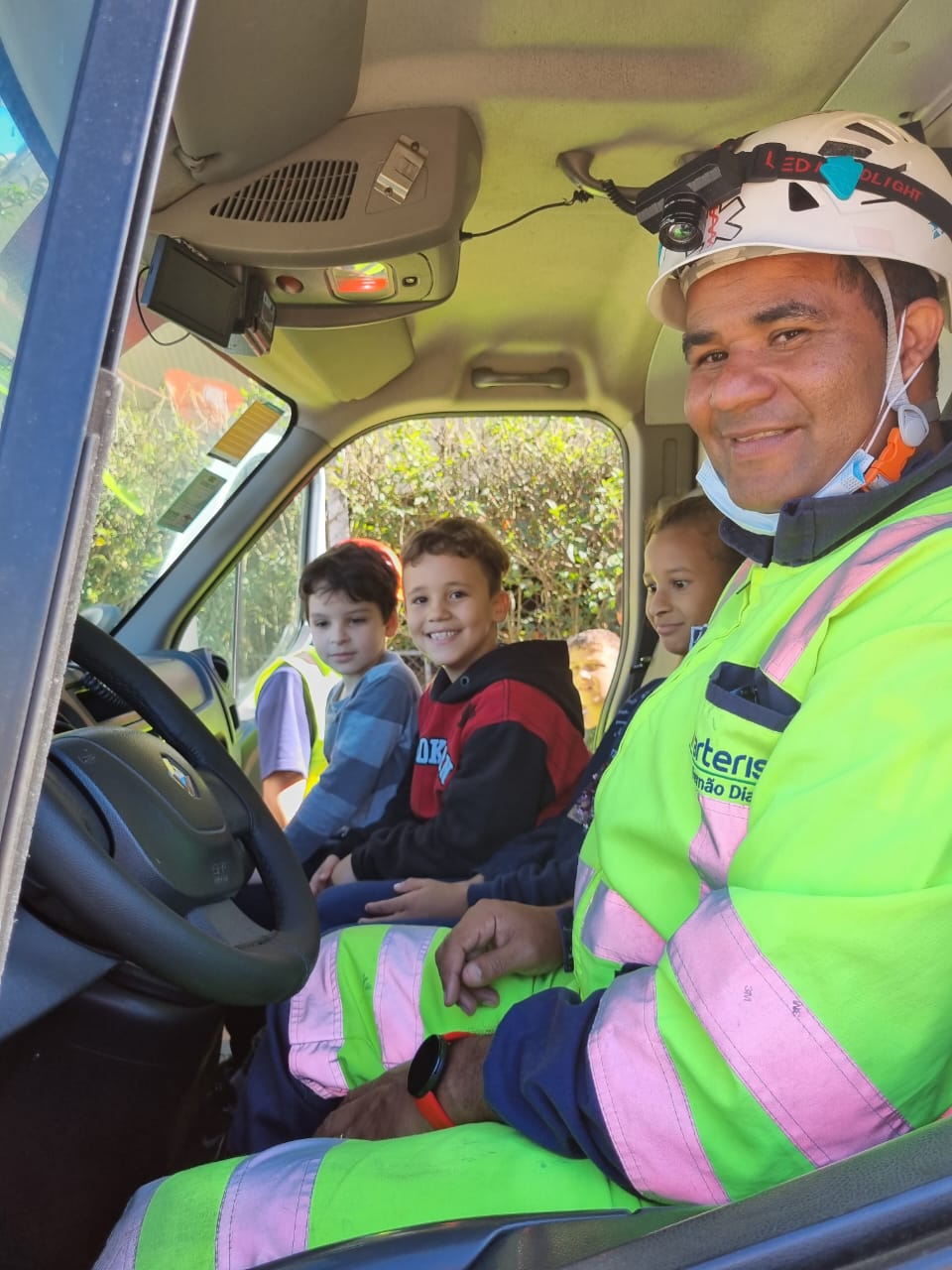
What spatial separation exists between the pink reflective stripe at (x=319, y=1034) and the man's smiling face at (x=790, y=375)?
3.14ft

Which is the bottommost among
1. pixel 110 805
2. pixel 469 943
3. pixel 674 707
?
pixel 469 943

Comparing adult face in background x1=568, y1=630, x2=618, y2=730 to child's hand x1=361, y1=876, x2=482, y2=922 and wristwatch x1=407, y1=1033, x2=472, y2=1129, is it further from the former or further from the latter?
wristwatch x1=407, y1=1033, x2=472, y2=1129

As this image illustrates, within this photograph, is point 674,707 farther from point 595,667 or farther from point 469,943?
point 595,667

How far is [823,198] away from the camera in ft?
4.34

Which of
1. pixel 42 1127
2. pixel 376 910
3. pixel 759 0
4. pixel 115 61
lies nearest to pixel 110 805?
pixel 42 1127

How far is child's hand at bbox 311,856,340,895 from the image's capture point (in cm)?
253

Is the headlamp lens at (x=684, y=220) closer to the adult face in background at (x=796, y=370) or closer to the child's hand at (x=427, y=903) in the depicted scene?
the adult face in background at (x=796, y=370)

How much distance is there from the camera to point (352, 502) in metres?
8.86

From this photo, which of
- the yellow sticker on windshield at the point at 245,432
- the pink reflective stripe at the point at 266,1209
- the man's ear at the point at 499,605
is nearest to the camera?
the pink reflective stripe at the point at 266,1209

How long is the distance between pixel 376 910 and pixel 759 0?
5.60ft

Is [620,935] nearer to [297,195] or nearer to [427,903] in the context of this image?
[427,903]

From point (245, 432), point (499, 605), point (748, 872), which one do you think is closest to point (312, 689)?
point (245, 432)

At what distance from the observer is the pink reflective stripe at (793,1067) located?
2.91ft

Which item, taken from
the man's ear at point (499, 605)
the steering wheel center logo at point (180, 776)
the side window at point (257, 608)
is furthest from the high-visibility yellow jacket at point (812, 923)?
the side window at point (257, 608)
